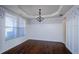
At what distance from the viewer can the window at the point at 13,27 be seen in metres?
3.21

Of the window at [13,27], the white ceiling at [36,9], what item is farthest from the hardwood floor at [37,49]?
the white ceiling at [36,9]

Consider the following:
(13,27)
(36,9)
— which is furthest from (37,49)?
(36,9)

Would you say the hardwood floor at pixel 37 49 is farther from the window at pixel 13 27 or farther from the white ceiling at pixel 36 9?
the white ceiling at pixel 36 9

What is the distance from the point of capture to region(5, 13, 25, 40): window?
10.5 feet

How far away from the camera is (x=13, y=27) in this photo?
12.0 ft

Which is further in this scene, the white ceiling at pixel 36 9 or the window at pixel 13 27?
the window at pixel 13 27

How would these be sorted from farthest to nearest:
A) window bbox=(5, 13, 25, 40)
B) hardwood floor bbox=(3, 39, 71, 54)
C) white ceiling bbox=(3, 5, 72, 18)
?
window bbox=(5, 13, 25, 40), hardwood floor bbox=(3, 39, 71, 54), white ceiling bbox=(3, 5, 72, 18)

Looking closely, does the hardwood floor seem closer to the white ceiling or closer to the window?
the window

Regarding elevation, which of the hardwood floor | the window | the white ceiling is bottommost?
the hardwood floor

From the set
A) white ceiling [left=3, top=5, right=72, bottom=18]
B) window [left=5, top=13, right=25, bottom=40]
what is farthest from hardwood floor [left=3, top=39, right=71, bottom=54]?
white ceiling [left=3, top=5, right=72, bottom=18]

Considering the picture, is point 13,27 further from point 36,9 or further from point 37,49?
point 37,49

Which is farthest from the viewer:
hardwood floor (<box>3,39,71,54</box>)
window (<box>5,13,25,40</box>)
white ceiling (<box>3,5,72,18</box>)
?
window (<box>5,13,25,40</box>)
